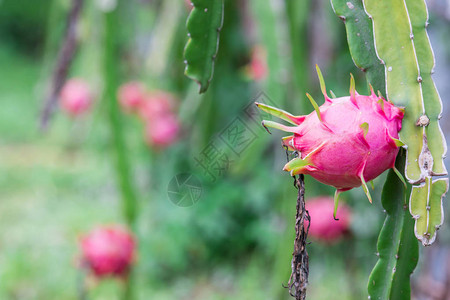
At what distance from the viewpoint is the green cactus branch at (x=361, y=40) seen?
45cm

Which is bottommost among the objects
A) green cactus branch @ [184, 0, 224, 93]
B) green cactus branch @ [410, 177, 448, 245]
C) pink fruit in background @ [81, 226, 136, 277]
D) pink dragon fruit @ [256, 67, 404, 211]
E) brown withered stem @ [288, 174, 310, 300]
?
pink fruit in background @ [81, 226, 136, 277]

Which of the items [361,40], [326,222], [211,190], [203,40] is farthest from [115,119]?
[211,190]

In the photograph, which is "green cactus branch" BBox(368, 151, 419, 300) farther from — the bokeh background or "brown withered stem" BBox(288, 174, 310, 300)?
the bokeh background

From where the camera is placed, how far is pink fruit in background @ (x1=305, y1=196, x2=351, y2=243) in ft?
4.22

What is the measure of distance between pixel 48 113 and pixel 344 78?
0.99 meters

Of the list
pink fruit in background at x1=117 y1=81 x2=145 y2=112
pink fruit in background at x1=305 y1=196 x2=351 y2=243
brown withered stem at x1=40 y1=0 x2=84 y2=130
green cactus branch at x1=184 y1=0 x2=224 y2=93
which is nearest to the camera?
green cactus branch at x1=184 y1=0 x2=224 y2=93

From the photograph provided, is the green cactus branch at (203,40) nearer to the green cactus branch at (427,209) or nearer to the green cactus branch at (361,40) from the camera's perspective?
the green cactus branch at (361,40)

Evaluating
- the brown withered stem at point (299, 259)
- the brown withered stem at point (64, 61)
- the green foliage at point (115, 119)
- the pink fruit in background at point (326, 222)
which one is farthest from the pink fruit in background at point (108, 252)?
the brown withered stem at point (299, 259)

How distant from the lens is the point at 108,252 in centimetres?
131

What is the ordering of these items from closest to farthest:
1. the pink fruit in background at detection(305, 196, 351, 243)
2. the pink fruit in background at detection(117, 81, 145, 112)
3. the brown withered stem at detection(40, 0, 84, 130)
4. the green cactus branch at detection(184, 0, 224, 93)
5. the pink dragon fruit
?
the pink dragon fruit < the green cactus branch at detection(184, 0, 224, 93) < the brown withered stem at detection(40, 0, 84, 130) < the pink fruit in background at detection(305, 196, 351, 243) < the pink fruit in background at detection(117, 81, 145, 112)

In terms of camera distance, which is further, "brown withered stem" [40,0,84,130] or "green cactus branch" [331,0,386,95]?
"brown withered stem" [40,0,84,130]

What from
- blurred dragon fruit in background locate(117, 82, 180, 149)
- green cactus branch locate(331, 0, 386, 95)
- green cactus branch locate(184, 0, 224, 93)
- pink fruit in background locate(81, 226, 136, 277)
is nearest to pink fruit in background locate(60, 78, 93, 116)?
blurred dragon fruit in background locate(117, 82, 180, 149)

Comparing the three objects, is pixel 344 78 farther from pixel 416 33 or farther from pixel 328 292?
pixel 416 33

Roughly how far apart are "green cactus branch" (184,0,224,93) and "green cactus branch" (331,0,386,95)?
0.42 feet
